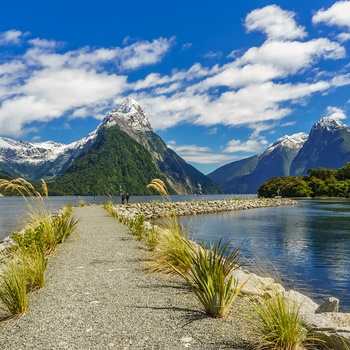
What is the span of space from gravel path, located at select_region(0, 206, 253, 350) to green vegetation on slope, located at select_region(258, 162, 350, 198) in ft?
431

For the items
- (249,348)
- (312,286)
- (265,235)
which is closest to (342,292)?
(312,286)

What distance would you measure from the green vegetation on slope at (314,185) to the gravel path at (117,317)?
131425 mm

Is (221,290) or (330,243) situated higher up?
(221,290)

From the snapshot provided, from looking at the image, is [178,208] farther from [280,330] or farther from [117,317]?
[280,330]

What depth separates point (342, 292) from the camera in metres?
13.2

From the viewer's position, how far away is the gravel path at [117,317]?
5285 mm

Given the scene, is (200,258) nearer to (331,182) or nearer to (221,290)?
(221,290)

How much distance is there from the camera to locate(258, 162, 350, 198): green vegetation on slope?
132 metres

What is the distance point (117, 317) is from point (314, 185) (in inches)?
5671

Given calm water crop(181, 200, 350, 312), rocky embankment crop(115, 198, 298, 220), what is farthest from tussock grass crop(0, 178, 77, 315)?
rocky embankment crop(115, 198, 298, 220)

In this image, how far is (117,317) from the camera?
249 inches

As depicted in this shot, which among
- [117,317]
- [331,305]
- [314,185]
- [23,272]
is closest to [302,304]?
[331,305]

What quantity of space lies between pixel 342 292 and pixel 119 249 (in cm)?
892

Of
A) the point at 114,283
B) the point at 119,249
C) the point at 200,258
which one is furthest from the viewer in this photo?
the point at 119,249
